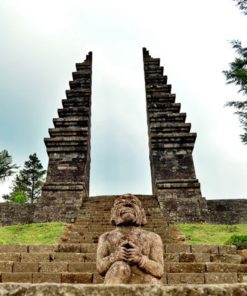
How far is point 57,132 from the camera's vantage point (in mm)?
17656

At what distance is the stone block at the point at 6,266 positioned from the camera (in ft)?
23.6

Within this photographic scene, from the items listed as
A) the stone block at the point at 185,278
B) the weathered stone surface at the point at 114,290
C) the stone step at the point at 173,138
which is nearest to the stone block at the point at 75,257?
the stone block at the point at 185,278

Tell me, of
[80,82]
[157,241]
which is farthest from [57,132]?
[157,241]

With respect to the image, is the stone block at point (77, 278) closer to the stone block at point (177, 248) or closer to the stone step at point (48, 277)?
the stone step at point (48, 277)

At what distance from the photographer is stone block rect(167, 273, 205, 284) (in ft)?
21.5

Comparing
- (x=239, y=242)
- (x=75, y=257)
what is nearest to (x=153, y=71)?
(x=239, y=242)

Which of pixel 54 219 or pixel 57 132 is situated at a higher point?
pixel 57 132

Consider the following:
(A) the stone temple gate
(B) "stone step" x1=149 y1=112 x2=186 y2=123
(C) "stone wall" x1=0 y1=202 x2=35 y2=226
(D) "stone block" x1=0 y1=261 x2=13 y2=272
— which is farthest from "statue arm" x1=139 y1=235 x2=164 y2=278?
(B) "stone step" x1=149 y1=112 x2=186 y2=123

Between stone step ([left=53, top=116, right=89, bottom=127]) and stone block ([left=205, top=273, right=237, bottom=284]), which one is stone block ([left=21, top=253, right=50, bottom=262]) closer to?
stone block ([left=205, top=273, right=237, bottom=284])

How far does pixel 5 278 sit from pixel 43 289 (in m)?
Answer: 5.01

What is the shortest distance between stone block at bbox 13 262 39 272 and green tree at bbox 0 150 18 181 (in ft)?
78.6

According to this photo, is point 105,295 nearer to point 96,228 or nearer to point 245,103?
point 96,228

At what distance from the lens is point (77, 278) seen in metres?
6.56

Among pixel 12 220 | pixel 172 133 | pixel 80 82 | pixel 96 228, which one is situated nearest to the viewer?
pixel 96 228
